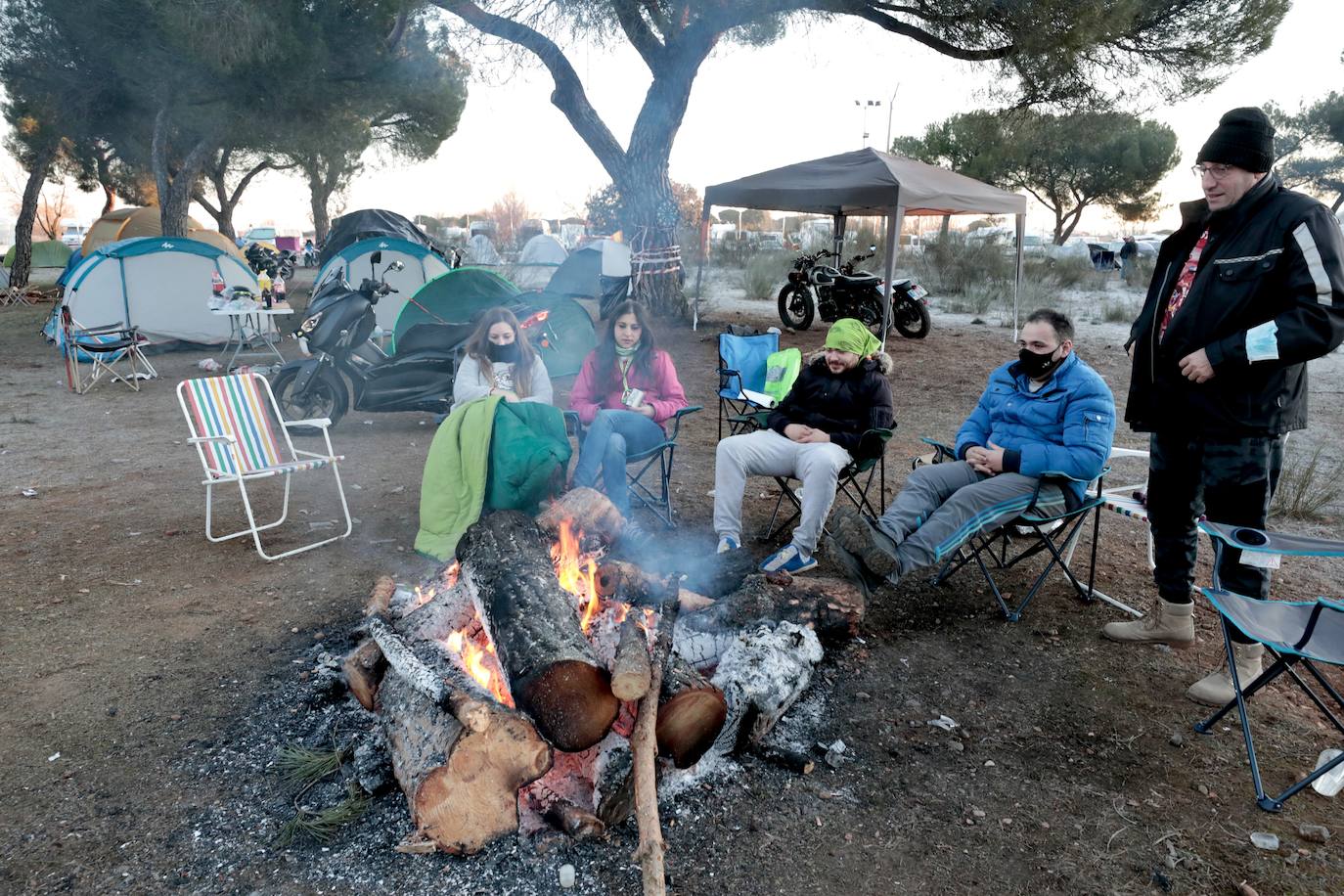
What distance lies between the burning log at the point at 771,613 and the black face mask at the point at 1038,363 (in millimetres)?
1200

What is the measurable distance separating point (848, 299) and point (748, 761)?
924 centimetres

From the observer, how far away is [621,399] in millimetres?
4207

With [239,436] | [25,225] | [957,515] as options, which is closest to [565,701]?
[957,515]

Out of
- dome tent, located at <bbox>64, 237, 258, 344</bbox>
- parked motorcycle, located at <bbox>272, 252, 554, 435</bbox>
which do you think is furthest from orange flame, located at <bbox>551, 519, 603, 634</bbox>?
dome tent, located at <bbox>64, 237, 258, 344</bbox>

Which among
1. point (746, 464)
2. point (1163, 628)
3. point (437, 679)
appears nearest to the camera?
point (437, 679)

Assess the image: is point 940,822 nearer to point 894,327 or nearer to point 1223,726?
point 1223,726

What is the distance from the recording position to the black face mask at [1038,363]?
3.27 m

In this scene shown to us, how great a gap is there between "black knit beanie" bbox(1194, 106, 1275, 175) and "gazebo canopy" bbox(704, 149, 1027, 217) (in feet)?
20.0

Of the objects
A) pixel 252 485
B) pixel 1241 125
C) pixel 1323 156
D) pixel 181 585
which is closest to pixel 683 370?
pixel 252 485

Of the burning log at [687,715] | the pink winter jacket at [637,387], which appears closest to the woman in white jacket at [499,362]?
the pink winter jacket at [637,387]

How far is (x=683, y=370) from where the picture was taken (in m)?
8.58

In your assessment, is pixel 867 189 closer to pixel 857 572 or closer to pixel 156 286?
pixel 857 572

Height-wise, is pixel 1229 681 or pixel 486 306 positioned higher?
pixel 486 306

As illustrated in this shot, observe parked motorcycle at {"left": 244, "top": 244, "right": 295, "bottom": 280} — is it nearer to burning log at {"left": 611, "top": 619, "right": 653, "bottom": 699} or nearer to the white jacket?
the white jacket
